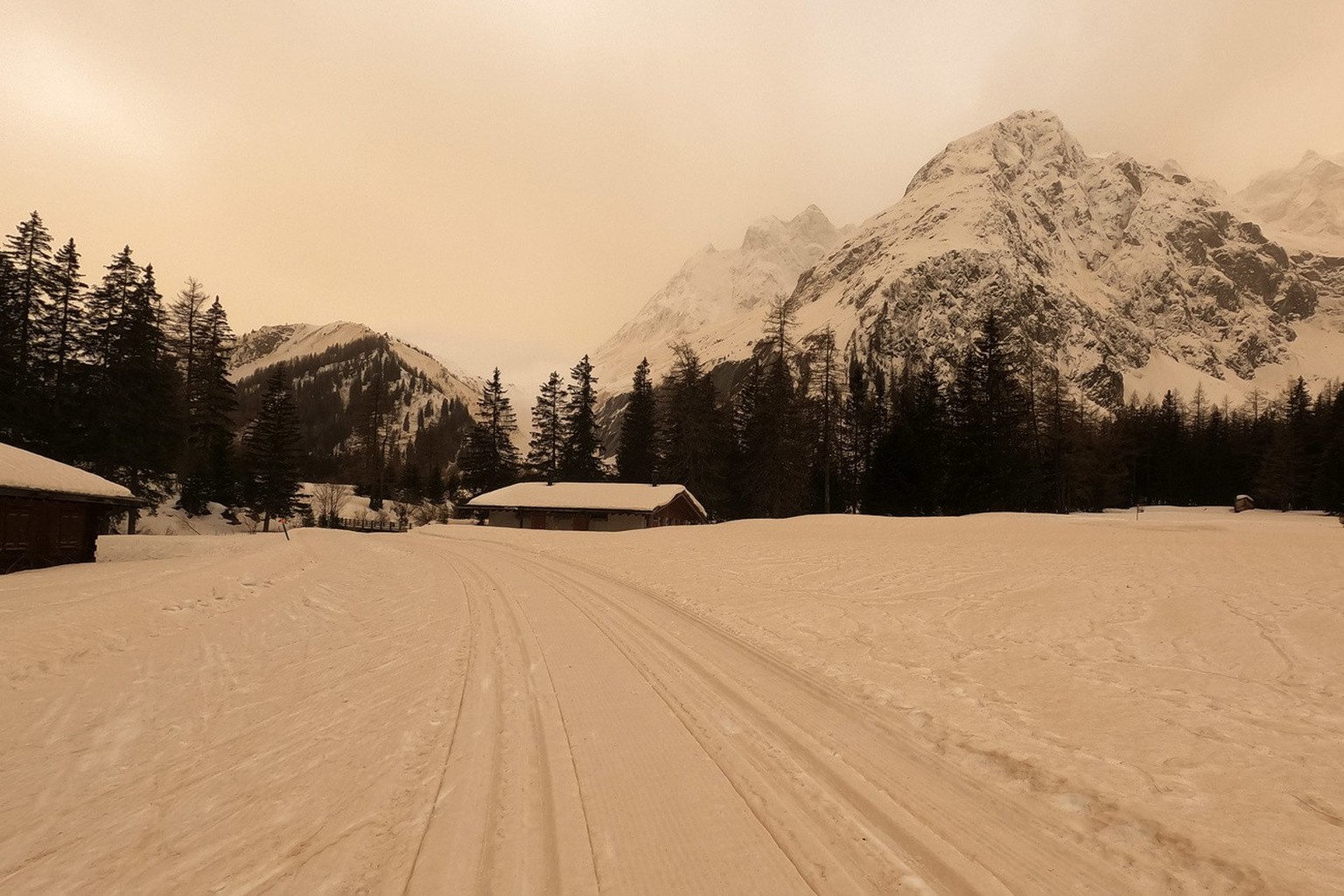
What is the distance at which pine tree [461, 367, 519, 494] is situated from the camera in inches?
2849

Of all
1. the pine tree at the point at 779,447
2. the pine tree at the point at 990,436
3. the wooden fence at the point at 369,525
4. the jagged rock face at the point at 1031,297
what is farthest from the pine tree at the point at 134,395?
the jagged rock face at the point at 1031,297

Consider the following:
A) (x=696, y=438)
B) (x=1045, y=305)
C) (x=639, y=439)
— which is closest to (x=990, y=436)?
(x=696, y=438)

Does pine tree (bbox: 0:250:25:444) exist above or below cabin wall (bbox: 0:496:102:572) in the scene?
above

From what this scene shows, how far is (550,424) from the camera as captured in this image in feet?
237

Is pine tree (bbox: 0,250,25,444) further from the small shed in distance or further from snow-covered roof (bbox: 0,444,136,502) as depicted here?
the small shed in distance

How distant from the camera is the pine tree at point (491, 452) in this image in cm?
7238

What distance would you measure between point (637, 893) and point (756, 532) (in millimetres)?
28953

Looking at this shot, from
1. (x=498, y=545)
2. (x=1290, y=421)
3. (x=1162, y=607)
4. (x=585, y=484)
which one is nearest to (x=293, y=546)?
(x=498, y=545)

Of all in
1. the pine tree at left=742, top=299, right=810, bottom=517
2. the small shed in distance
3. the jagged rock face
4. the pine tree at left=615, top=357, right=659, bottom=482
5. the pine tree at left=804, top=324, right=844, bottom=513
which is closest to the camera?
the small shed in distance

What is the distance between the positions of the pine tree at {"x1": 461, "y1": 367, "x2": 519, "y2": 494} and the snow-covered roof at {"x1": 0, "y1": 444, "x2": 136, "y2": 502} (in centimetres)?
4595

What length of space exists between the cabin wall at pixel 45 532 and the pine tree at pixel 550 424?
47.1 metres

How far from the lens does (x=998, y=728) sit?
5320mm

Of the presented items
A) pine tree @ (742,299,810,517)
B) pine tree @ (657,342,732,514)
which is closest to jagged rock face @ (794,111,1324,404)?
pine tree @ (657,342,732,514)

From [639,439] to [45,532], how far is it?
49510 millimetres
